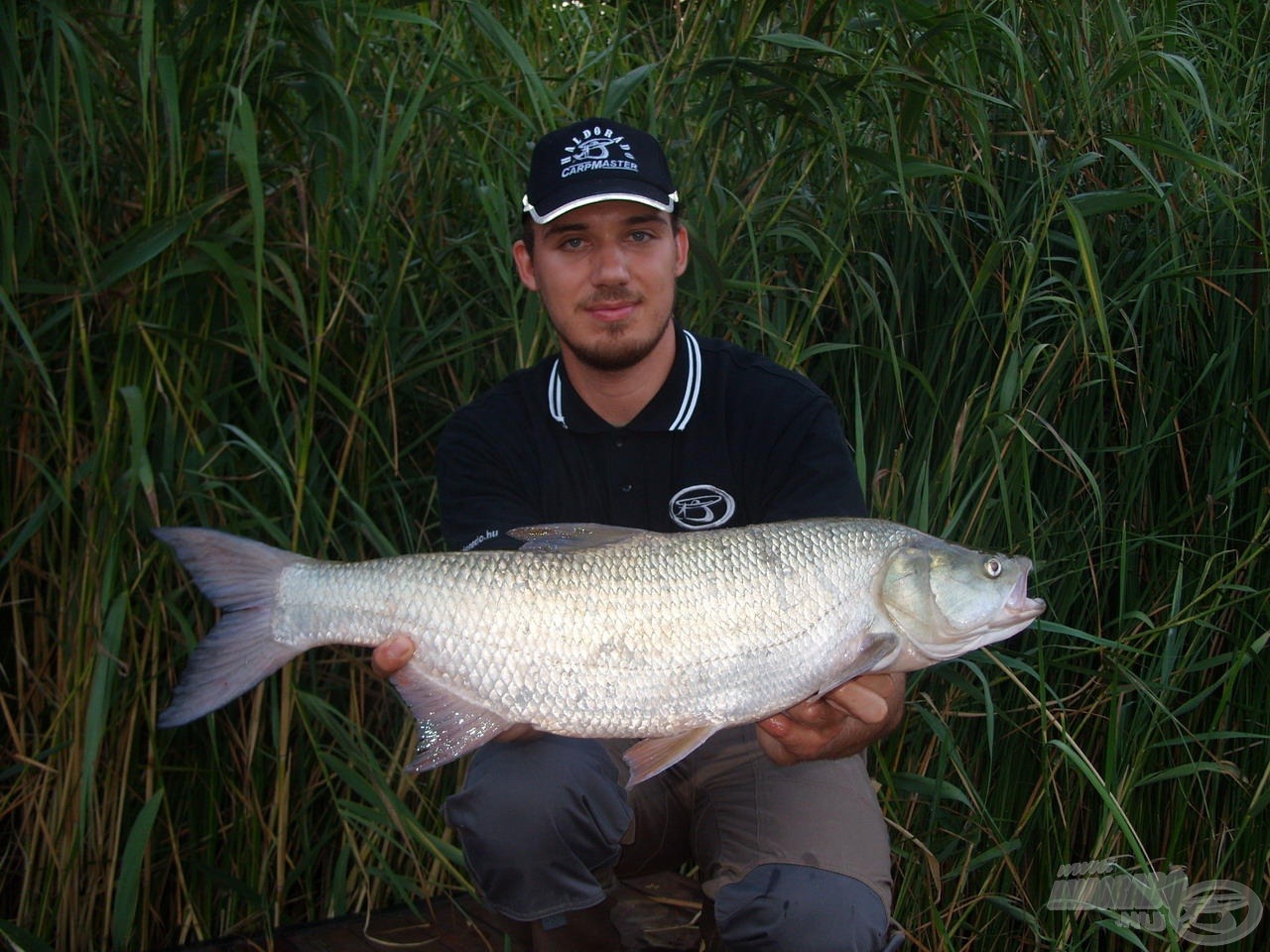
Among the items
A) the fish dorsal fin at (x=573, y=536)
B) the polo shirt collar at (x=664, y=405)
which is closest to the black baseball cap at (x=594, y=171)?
the polo shirt collar at (x=664, y=405)

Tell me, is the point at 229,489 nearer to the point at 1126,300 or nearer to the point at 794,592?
the point at 794,592

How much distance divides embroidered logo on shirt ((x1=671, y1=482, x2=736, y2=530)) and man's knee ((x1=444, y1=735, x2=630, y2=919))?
1.40ft

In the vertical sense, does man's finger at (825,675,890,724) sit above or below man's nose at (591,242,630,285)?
below

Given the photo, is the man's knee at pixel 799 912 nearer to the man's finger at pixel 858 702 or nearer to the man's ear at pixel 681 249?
the man's finger at pixel 858 702

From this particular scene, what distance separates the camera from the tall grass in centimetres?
206

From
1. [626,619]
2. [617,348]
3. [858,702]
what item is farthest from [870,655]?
[617,348]

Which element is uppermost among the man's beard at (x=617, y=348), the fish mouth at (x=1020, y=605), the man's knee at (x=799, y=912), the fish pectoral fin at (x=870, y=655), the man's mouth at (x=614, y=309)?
the man's mouth at (x=614, y=309)

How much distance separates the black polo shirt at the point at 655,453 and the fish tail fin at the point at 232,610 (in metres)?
0.41

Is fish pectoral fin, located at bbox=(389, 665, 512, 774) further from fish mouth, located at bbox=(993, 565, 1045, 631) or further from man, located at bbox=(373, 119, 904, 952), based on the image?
fish mouth, located at bbox=(993, 565, 1045, 631)

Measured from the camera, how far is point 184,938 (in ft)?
7.23

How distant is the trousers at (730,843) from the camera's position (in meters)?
1.78

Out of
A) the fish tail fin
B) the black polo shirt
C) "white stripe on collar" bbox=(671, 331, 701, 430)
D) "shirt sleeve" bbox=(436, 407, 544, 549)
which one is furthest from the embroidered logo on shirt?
the fish tail fin

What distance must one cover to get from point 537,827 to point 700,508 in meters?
0.57

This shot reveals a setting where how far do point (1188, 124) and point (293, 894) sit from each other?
2370mm
